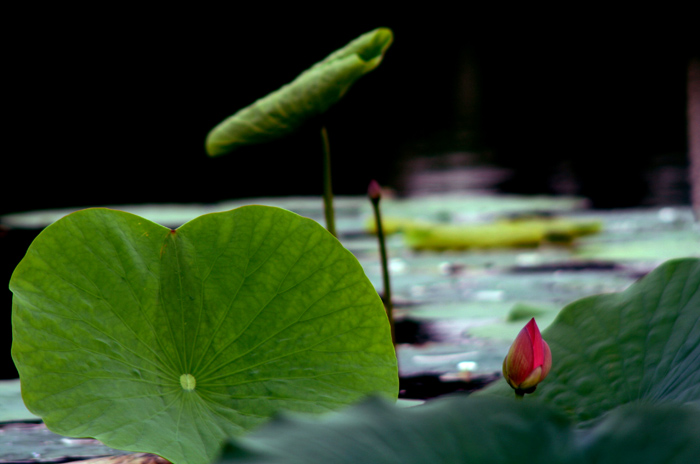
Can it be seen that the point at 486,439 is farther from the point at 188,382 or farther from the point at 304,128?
the point at 304,128

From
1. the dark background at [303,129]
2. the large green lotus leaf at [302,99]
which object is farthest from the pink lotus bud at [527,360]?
the dark background at [303,129]

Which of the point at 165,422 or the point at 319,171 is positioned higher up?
the point at 165,422

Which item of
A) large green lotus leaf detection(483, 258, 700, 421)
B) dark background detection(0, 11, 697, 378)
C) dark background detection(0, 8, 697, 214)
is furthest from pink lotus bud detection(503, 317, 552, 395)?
dark background detection(0, 8, 697, 214)

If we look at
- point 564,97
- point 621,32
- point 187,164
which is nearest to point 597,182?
point 187,164

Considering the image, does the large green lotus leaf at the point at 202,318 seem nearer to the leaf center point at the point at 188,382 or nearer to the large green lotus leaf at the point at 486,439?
the leaf center point at the point at 188,382

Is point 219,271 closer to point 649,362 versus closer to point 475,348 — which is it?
point 649,362

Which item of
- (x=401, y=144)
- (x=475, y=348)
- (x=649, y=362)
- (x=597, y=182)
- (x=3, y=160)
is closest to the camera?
(x=649, y=362)

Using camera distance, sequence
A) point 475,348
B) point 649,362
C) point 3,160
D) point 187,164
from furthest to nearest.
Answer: point 187,164 < point 3,160 < point 475,348 < point 649,362
